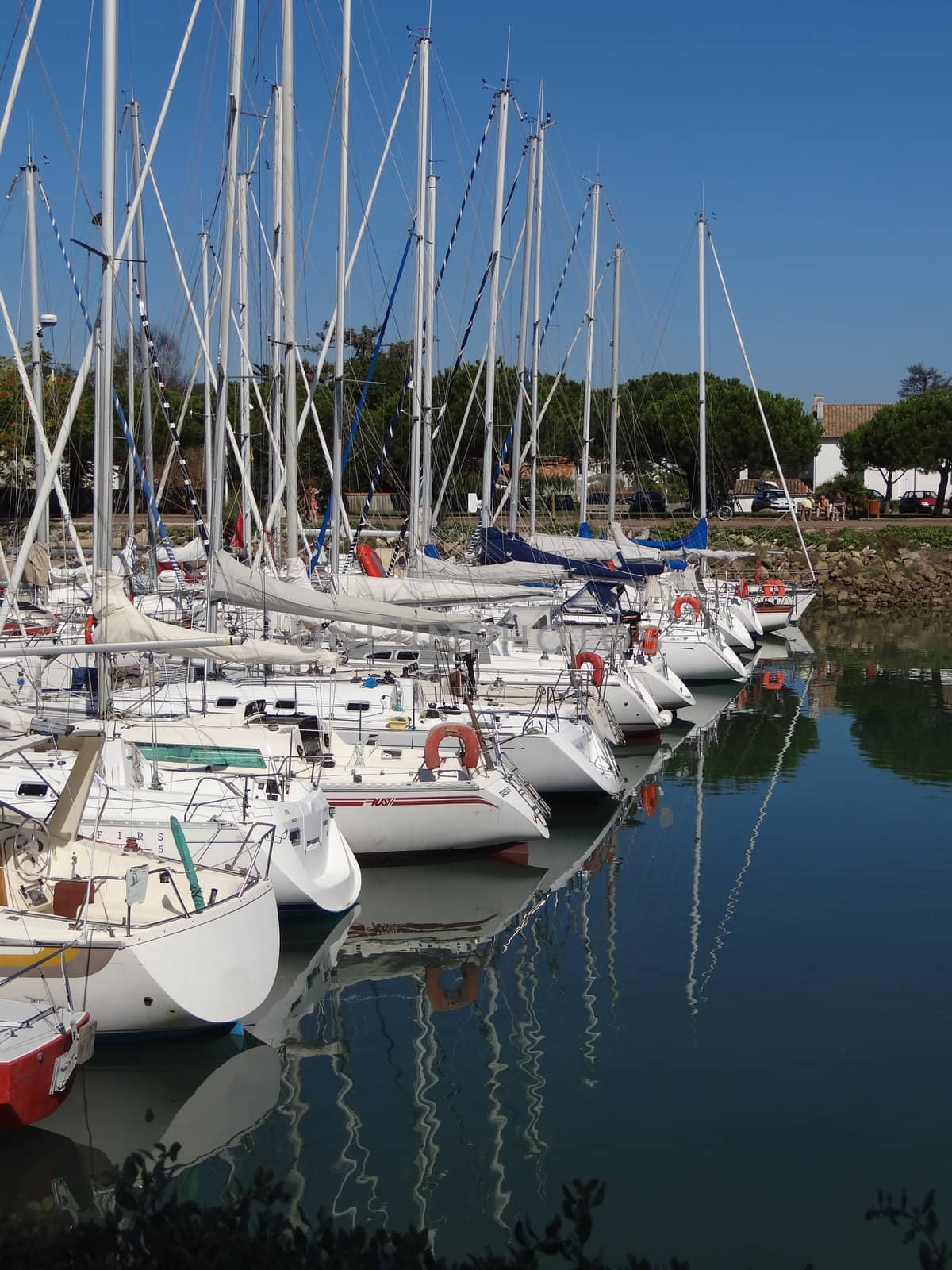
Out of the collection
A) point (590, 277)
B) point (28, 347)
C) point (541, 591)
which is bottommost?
point (541, 591)

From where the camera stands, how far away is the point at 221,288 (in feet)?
74.3

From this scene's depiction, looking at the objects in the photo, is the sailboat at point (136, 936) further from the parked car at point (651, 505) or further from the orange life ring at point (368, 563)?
the parked car at point (651, 505)

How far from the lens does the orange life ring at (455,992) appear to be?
48.1ft

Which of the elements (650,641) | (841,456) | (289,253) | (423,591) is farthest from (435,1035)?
(841,456)

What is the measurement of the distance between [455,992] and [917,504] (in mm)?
72945

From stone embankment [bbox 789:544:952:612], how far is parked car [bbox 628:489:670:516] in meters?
10.0

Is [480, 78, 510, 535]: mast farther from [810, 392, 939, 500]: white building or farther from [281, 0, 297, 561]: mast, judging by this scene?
[810, 392, 939, 500]: white building

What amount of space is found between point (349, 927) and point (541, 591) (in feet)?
35.5

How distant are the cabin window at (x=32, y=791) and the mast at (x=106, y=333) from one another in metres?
1.90

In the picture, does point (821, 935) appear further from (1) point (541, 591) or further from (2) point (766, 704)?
(2) point (766, 704)

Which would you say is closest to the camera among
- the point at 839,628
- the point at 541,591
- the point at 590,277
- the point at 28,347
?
the point at 541,591

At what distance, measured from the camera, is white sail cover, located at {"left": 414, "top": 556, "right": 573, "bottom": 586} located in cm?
2821

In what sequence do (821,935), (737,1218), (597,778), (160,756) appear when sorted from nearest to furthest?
1. (737,1218)
2. (821,935)
3. (160,756)
4. (597,778)

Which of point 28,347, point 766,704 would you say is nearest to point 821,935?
point 766,704
